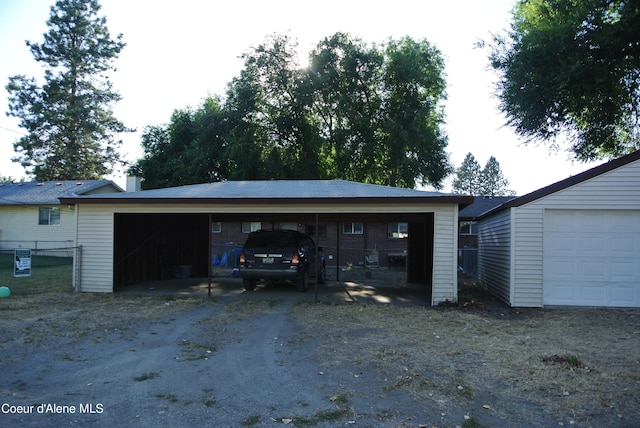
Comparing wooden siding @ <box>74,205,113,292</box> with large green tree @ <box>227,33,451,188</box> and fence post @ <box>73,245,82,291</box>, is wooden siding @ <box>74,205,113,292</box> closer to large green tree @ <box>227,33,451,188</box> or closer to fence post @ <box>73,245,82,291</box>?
fence post @ <box>73,245,82,291</box>

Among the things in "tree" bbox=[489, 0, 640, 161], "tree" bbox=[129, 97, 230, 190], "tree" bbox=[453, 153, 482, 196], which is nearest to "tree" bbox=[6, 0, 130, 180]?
"tree" bbox=[129, 97, 230, 190]

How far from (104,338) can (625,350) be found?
26.1 ft

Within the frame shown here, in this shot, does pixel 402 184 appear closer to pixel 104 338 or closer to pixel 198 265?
pixel 198 265

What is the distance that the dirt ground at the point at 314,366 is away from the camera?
461 cm

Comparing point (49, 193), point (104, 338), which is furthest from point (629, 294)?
point (49, 193)

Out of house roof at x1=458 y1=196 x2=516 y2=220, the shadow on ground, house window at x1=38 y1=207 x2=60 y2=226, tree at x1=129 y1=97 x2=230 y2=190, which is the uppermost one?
tree at x1=129 y1=97 x2=230 y2=190

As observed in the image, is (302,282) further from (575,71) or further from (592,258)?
(575,71)

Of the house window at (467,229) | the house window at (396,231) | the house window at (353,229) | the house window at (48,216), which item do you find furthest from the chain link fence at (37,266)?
the house window at (467,229)

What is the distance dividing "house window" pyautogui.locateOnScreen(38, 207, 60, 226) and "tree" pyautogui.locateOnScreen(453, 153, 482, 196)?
199ft

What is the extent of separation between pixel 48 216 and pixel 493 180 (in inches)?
A: 2554

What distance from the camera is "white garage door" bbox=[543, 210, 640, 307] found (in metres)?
11.2

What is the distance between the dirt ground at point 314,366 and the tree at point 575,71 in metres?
9.46

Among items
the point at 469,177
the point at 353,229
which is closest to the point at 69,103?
the point at 353,229

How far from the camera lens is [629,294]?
11.2 metres
